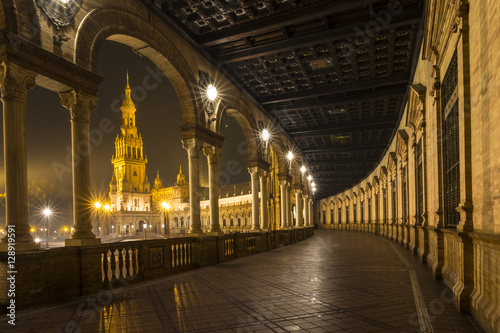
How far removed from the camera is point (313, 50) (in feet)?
44.0

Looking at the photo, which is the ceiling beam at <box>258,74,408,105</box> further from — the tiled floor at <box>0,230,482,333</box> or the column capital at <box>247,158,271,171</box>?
the tiled floor at <box>0,230,482,333</box>

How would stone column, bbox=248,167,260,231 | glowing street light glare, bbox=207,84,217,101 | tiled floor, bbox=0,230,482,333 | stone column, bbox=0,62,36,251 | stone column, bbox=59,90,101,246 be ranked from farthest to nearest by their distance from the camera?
stone column, bbox=248,167,260,231 < glowing street light glare, bbox=207,84,217,101 < stone column, bbox=59,90,101,246 < stone column, bbox=0,62,36,251 < tiled floor, bbox=0,230,482,333

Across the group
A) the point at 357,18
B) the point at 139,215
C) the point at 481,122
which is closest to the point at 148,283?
the point at 481,122

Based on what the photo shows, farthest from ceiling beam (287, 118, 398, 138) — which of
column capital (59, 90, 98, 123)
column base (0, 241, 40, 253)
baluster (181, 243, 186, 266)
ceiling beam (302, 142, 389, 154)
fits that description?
column base (0, 241, 40, 253)

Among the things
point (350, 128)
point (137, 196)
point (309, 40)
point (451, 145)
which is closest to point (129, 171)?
point (137, 196)

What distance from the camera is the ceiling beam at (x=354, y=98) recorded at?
17578 mm

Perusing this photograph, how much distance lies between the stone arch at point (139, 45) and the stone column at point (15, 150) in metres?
1.55

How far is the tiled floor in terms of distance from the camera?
5.24m

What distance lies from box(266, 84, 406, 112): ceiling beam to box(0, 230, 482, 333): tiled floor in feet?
34.7

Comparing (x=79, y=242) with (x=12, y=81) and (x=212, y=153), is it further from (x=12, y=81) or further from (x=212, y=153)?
(x=212, y=153)

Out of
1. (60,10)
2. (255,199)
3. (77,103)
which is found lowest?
(255,199)

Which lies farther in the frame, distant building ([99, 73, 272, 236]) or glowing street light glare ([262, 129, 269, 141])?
distant building ([99, 73, 272, 236])

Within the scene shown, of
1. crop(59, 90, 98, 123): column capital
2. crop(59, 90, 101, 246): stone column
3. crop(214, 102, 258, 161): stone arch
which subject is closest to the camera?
crop(59, 90, 101, 246): stone column

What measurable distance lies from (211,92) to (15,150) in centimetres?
824
